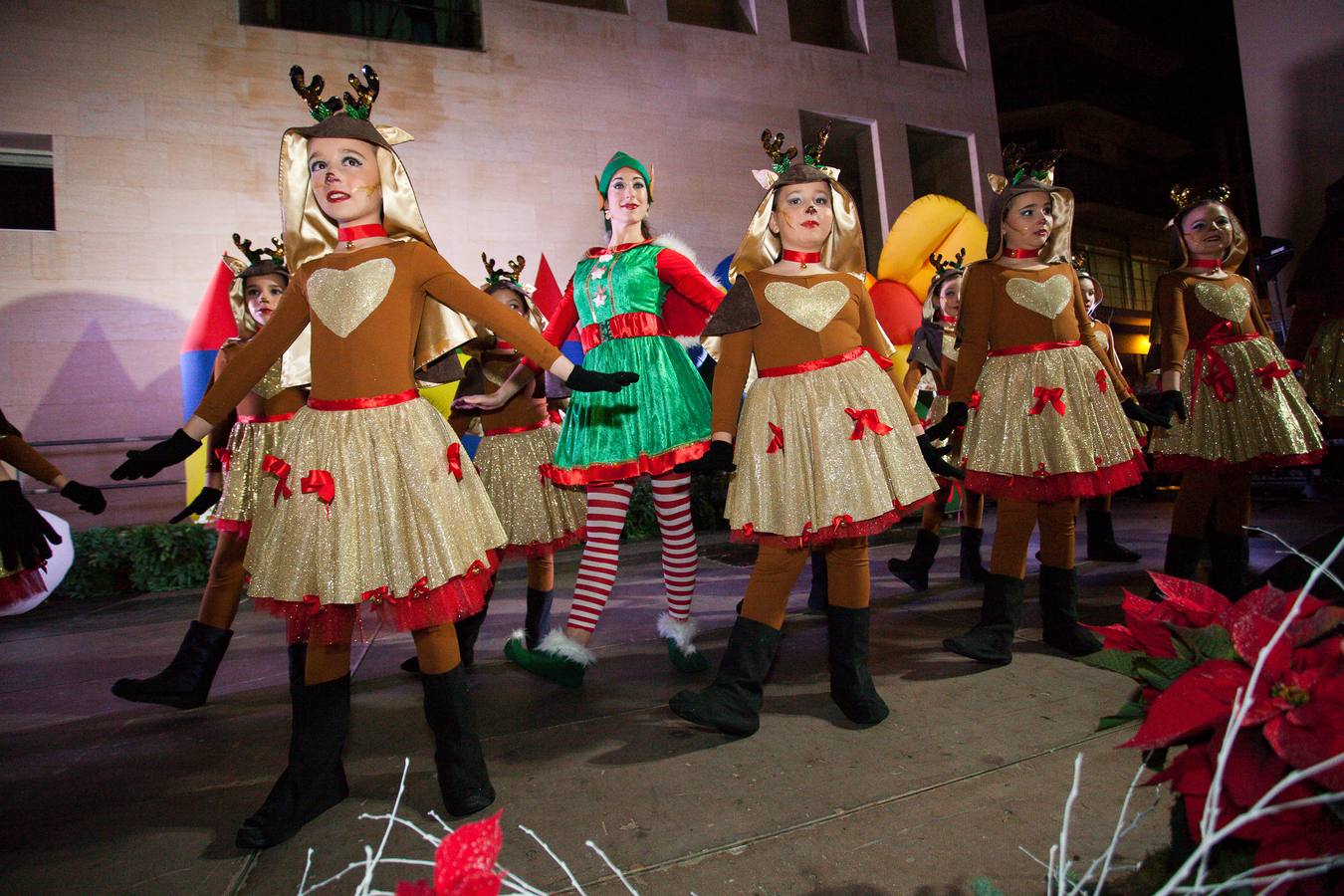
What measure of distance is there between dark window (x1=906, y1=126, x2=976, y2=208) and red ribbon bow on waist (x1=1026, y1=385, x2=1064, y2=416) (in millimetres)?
9672

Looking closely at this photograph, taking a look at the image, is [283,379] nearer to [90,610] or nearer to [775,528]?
[775,528]

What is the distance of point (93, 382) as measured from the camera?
23.0ft

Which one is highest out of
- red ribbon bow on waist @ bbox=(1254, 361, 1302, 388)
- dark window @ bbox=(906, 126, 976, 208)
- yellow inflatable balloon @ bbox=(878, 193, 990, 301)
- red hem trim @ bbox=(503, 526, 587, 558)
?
dark window @ bbox=(906, 126, 976, 208)

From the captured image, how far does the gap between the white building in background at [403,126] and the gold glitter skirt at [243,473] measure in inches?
214

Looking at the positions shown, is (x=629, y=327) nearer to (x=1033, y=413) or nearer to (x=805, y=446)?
(x=805, y=446)

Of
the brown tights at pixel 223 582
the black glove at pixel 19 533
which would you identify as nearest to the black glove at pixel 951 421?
the brown tights at pixel 223 582

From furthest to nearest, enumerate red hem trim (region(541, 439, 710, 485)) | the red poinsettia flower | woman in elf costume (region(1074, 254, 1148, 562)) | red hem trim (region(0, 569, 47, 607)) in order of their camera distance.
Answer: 1. woman in elf costume (region(1074, 254, 1148, 562))
2. red hem trim (region(0, 569, 47, 607))
3. red hem trim (region(541, 439, 710, 485))
4. the red poinsettia flower

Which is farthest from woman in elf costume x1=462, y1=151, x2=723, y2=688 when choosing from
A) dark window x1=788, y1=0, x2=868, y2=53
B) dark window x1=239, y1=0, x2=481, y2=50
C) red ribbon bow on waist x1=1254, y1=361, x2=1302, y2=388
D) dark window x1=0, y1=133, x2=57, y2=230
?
dark window x1=788, y1=0, x2=868, y2=53

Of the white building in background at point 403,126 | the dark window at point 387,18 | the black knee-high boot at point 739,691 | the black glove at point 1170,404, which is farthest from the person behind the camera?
the dark window at point 387,18

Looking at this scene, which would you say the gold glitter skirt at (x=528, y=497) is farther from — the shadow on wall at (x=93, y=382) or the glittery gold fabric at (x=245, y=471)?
the shadow on wall at (x=93, y=382)

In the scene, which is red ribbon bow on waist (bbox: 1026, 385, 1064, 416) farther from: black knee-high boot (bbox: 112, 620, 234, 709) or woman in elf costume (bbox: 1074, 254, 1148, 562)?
black knee-high boot (bbox: 112, 620, 234, 709)

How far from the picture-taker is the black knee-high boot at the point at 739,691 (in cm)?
207

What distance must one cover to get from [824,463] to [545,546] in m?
1.43

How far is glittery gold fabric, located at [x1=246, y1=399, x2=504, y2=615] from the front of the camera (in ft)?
5.67
